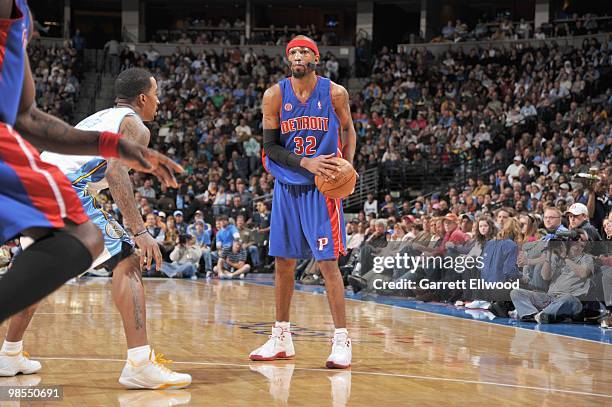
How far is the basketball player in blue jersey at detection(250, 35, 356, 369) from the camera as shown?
521 centimetres

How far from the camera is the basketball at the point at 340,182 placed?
197 inches

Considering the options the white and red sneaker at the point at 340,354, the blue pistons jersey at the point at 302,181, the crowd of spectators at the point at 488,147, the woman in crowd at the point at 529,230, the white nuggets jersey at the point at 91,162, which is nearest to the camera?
the white nuggets jersey at the point at 91,162

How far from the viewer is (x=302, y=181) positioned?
17.4ft

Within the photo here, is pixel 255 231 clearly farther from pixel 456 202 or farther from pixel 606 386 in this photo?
pixel 606 386

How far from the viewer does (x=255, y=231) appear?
15836mm

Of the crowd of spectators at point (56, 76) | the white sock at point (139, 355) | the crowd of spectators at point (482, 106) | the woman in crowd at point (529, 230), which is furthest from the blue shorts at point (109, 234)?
the crowd of spectators at point (56, 76)

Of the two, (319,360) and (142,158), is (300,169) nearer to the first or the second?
(319,360)

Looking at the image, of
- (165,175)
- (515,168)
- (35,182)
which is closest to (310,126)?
(165,175)

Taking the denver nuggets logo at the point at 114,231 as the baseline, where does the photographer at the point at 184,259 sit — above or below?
below

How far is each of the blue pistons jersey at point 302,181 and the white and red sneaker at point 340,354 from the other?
56 centimetres

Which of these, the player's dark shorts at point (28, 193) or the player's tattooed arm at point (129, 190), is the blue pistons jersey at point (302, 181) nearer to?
the player's tattooed arm at point (129, 190)

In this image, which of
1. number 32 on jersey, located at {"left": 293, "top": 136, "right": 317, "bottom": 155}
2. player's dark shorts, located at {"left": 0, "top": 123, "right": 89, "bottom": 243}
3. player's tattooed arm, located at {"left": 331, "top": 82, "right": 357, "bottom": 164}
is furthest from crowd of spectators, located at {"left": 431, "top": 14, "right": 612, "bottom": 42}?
player's dark shorts, located at {"left": 0, "top": 123, "right": 89, "bottom": 243}

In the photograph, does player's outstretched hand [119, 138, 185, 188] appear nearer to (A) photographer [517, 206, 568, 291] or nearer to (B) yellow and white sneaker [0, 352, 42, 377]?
(B) yellow and white sneaker [0, 352, 42, 377]

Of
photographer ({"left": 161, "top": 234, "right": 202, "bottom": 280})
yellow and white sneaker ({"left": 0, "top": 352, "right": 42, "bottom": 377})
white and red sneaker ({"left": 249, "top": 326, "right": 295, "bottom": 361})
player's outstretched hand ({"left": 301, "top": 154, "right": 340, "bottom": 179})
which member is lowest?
photographer ({"left": 161, "top": 234, "right": 202, "bottom": 280})
